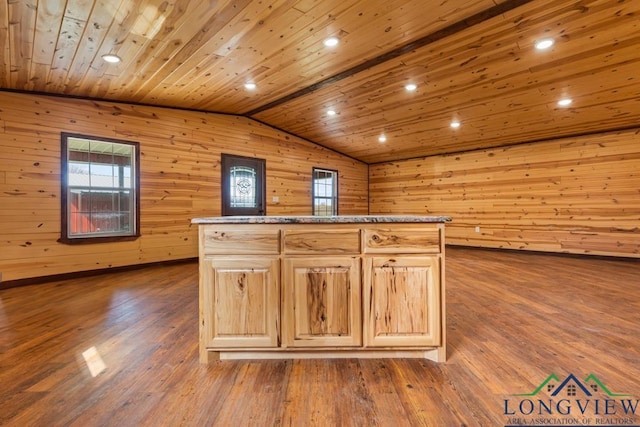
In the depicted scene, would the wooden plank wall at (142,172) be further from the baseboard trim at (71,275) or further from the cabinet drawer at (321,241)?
the cabinet drawer at (321,241)

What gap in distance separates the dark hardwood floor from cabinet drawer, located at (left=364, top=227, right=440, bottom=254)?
2.42 ft

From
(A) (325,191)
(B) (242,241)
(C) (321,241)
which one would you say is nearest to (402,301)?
(C) (321,241)

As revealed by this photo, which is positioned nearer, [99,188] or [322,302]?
[322,302]

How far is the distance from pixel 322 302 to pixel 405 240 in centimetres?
66

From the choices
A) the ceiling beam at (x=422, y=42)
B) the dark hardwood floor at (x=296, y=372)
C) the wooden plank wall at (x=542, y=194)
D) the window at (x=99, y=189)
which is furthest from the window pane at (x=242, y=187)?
the wooden plank wall at (x=542, y=194)

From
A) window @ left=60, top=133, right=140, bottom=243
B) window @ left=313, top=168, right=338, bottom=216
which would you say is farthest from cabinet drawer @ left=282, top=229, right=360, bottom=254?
window @ left=313, top=168, right=338, bottom=216

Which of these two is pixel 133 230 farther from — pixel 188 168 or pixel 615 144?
pixel 615 144

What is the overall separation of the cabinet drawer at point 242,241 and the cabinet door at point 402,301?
24.2 inches

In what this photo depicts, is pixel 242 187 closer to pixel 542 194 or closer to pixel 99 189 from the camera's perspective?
pixel 99 189

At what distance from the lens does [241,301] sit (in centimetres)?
197

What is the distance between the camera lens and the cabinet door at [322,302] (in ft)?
6.43

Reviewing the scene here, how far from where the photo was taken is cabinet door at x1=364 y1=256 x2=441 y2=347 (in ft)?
6.43

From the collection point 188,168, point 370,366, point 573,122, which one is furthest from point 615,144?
point 188,168

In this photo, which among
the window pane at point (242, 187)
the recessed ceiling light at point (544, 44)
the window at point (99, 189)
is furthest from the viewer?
the window pane at point (242, 187)
